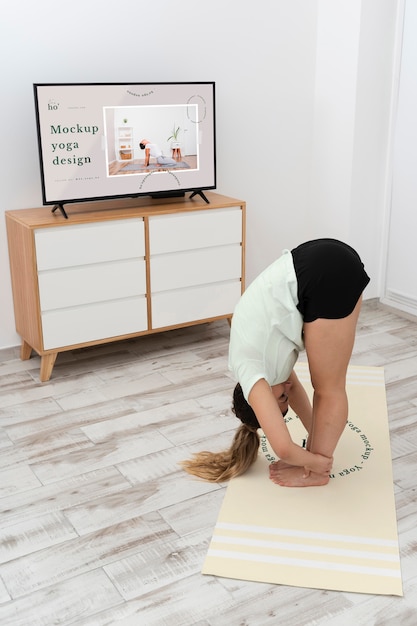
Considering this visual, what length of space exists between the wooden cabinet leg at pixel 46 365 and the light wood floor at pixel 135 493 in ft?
0.12

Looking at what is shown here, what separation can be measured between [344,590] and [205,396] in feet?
4.20

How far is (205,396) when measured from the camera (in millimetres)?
3055

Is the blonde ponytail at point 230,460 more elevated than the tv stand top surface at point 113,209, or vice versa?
the tv stand top surface at point 113,209

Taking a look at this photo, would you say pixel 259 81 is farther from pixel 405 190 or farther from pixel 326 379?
pixel 326 379

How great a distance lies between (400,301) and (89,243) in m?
1.91

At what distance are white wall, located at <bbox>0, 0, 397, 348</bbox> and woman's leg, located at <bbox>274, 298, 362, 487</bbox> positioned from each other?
1.75 metres

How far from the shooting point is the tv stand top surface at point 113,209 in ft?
10.2

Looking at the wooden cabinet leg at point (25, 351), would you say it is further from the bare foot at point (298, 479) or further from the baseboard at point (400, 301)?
the baseboard at point (400, 301)

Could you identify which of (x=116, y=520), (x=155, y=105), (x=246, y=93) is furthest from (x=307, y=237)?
(x=116, y=520)

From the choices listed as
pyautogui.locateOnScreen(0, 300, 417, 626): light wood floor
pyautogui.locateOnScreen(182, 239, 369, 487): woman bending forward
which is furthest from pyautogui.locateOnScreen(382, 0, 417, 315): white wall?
pyautogui.locateOnScreen(182, 239, 369, 487): woman bending forward

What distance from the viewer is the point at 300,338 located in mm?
2188

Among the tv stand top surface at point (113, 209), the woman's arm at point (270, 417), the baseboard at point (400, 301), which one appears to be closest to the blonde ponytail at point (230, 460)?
the woman's arm at point (270, 417)

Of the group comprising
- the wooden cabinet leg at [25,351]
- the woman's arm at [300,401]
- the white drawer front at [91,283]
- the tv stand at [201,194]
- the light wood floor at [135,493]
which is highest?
the tv stand at [201,194]

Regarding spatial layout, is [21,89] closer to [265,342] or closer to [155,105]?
[155,105]
